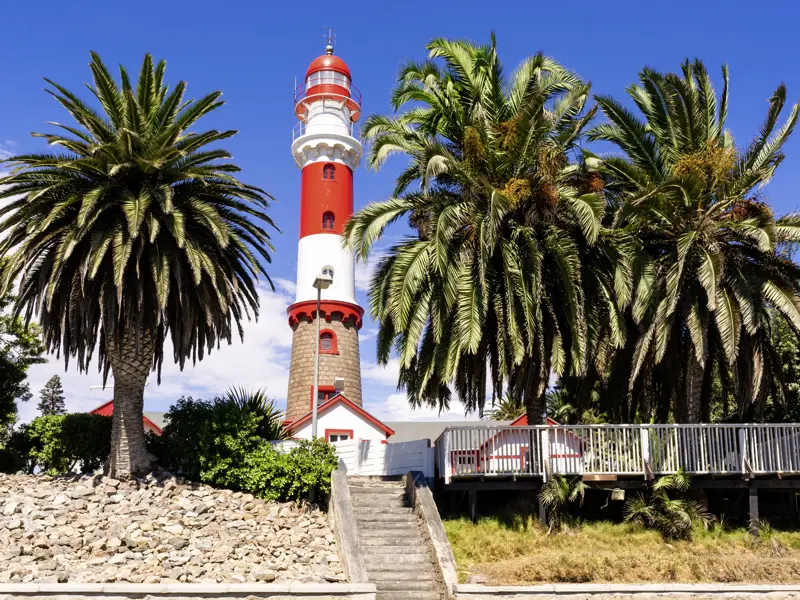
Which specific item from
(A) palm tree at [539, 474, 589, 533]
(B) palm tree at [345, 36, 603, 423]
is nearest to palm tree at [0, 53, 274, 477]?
(B) palm tree at [345, 36, 603, 423]

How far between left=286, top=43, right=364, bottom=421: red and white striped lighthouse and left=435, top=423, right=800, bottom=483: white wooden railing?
16388 millimetres

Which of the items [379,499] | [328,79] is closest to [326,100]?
[328,79]

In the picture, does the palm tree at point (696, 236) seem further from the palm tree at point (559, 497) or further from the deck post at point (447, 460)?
→ the deck post at point (447, 460)

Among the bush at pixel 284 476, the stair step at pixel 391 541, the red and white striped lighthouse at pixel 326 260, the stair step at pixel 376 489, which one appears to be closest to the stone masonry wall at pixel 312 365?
the red and white striped lighthouse at pixel 326 260

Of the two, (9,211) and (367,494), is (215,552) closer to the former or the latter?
(367,494)

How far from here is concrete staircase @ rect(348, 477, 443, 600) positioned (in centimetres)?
1756

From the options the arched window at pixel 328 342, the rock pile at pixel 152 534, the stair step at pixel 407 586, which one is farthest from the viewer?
the arched window at pixel 328 342

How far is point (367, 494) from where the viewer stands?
21.9 m

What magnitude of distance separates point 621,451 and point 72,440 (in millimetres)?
15281

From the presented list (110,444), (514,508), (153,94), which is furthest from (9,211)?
(514,508)

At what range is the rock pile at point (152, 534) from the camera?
683 inches

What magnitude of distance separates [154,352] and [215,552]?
724 cm

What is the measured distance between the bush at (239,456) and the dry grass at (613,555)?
13.8 ft

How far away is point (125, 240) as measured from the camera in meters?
22.1
